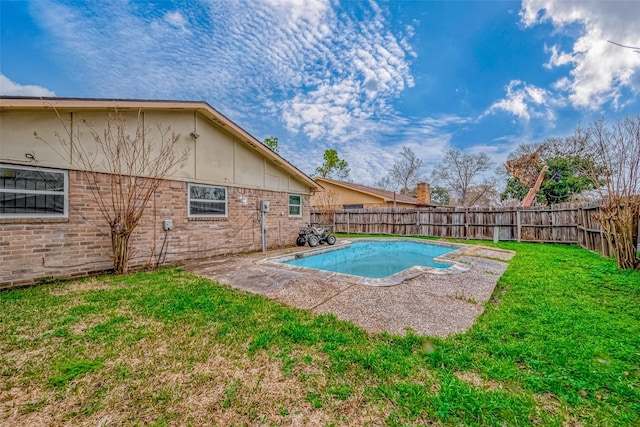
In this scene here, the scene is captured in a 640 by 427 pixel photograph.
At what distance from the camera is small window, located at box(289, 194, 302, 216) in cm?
1170

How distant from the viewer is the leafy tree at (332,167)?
29.0 m

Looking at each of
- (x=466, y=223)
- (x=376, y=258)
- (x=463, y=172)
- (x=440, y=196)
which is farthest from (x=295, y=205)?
(x=440, y=196)

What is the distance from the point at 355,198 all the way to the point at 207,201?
47.9 feet

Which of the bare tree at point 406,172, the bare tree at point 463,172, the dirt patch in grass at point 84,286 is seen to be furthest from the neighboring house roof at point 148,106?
the bare tree at point 463,172

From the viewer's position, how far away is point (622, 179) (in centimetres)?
609

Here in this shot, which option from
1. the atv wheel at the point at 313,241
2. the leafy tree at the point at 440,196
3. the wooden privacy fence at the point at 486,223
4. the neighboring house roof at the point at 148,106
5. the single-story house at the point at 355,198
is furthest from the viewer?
the leafy tree at the point at 440,196

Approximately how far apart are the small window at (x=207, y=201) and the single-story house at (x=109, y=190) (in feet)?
0.10

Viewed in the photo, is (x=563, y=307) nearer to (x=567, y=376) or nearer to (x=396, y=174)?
(x=567, y=376)

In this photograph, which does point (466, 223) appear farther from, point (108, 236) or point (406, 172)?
point (406, 172)

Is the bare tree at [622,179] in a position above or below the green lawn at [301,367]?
above

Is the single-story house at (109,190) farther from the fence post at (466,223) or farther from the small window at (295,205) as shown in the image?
the fence post at (466,223)

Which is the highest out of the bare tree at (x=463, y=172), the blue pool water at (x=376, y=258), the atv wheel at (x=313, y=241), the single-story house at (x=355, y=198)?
the bare tree at (x=463, y=172)

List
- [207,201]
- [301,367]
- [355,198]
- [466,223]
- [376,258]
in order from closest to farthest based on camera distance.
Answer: [301,367] → [207,201] → [376,258] → [466,223] → [355,198]

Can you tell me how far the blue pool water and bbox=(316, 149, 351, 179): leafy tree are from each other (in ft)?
58.3
